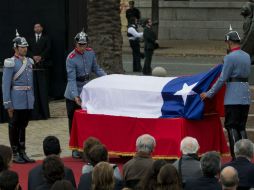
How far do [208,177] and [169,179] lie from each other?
Result: 75cm

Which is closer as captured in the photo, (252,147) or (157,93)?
(252,147)

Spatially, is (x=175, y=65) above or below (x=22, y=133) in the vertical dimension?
below

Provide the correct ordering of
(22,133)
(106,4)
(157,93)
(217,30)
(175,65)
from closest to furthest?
(157,93) < (22,133) < (106,4) < (175,65) < (217,30)

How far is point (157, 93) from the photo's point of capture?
1384 centimetres

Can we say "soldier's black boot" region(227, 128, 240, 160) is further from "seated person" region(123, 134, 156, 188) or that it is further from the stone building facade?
the stone building facade

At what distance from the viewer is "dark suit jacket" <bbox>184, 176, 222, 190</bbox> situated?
9.61m

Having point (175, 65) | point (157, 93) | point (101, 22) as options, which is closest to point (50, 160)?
point (157, 93)

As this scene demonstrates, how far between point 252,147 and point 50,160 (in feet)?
7.32

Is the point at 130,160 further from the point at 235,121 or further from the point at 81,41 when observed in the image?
the point at 81,41

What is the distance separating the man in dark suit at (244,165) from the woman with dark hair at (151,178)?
0.88 meters

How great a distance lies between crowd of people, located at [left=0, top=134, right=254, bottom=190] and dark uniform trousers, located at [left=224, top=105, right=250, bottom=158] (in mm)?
2919

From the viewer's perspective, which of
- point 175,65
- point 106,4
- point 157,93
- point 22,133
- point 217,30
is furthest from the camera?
point 217,30

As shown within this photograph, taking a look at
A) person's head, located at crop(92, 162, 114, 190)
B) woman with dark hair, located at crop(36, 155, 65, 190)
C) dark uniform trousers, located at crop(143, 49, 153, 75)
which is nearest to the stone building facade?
dark uniform trousers, located at crop(143, 49, 153, 75)

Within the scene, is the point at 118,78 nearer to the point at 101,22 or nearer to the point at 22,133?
the point at 22,133
